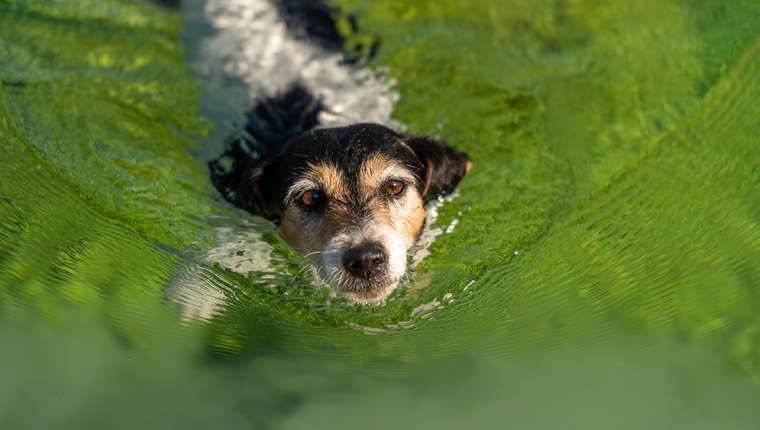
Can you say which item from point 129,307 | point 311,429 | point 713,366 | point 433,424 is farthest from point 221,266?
point 713,366

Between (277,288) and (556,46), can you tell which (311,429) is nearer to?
(277,288)

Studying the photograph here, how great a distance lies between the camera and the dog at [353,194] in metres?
3.86

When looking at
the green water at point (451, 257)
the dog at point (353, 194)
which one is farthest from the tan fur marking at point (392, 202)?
the green water at point (451, 257)

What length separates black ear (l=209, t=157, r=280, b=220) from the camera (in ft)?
15.1

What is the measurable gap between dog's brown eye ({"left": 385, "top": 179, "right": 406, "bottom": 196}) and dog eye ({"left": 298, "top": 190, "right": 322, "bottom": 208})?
1.29 feet

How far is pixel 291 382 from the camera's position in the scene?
3.67 metres

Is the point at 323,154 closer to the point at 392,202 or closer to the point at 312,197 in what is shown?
the point at 312,197

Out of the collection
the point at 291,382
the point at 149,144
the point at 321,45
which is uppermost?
the point at 321,45

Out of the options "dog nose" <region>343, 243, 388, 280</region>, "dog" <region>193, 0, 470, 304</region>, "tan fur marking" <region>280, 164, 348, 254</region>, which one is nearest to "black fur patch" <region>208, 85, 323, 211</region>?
"dog" <region>193, 0, 470, 304</region>

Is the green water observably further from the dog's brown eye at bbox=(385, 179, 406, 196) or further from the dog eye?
the dog's brown eye at bbox=(385, 179, 406, 196)

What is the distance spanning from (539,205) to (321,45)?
2.72 meters

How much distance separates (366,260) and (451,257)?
1.00 m

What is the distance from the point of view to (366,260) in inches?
147

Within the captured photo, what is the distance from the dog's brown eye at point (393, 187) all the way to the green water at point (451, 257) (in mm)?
531
